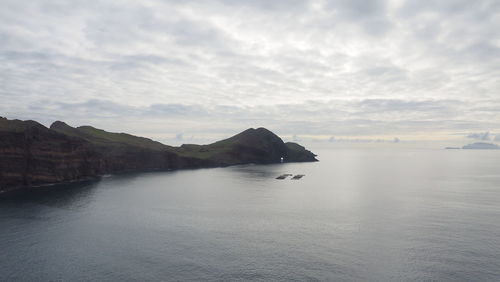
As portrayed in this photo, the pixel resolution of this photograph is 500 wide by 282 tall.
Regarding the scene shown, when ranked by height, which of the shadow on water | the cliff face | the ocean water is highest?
the cliff face

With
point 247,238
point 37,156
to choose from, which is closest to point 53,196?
point 37,156

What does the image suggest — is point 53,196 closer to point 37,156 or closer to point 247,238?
point 37,156

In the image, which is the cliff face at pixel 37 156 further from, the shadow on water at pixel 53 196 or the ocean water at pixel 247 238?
the ocean water at pixel 247 238

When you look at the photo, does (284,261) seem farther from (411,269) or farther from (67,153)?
(67,153)

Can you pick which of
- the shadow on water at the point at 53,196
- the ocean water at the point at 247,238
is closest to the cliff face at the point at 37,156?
the shadow on water at the point at 53,196

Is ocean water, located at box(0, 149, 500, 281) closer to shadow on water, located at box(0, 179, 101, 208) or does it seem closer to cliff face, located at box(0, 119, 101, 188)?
shadow on water, located at box(0, 179, 101, 208)

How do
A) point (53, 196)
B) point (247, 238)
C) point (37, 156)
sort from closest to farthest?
point (247, 238), point (53, 196), point (37, 156)

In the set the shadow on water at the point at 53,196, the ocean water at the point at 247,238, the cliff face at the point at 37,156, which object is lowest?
the ocean water at the point at 247,238

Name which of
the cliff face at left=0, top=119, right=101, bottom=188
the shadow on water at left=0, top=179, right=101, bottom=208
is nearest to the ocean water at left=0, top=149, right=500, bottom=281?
the shadow on water at left=0, top=179, right=101, bottom=208
